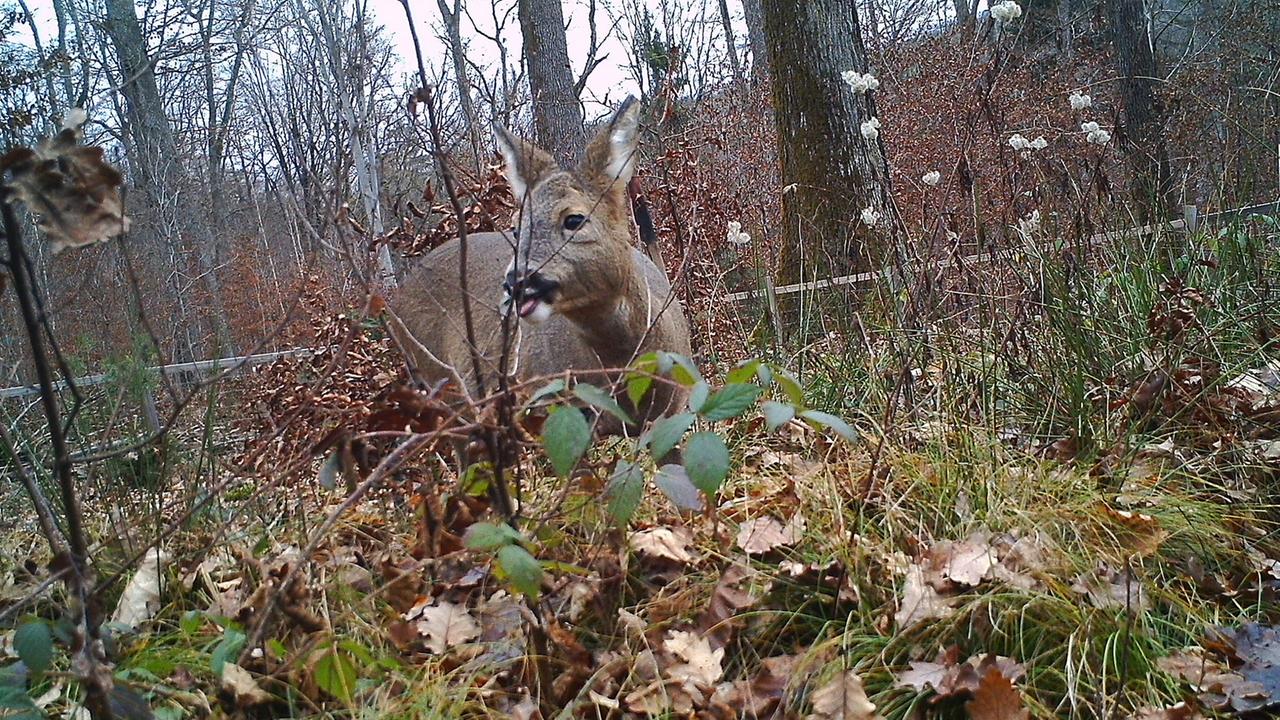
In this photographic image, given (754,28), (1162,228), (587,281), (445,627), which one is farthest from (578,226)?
(754,28)

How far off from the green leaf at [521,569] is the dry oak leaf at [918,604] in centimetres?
111

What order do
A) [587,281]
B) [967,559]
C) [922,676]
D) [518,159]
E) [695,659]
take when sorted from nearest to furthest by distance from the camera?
[922,676] → [695,659] → [967,559] → [587,281] → [518,159]

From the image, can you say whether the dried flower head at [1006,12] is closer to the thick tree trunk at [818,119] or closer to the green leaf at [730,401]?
the thick tree trunk at [818,119]

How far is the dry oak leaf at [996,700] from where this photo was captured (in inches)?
87.8

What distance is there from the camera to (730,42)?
18.5 m

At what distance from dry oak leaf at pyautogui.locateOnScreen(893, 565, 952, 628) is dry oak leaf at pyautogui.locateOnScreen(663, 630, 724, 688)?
1.50 ft

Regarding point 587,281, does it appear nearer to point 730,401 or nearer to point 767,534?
point 767,534

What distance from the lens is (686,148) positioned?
6602 mm

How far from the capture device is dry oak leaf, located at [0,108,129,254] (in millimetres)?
1557

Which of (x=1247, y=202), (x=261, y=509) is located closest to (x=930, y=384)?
(x=1247, y=202)

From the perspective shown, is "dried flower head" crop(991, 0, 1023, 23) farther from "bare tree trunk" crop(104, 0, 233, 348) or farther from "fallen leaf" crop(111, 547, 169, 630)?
"bare tree trunk" crop(104, 0, 233, 348)

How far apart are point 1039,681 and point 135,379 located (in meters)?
3.50

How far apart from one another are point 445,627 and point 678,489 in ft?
3.42

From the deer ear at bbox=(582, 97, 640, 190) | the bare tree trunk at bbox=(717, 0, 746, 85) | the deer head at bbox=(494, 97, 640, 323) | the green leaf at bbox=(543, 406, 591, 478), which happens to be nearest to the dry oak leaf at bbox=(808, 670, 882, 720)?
the green leaf at bbox=(543, 406, 591, 478)
